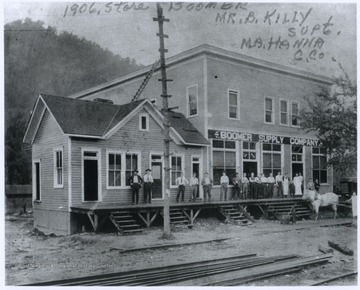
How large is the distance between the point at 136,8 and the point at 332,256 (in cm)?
859

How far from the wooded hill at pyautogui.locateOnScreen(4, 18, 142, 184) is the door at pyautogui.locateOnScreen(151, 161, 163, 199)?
4.50 meters

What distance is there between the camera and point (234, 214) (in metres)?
19.8

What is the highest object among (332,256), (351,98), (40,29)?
(40,29)

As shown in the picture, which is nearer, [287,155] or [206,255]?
[206,255]

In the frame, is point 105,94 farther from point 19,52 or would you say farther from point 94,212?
point 19,52

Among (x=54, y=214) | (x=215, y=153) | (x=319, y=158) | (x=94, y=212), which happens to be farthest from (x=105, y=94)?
(x=319, y=158)

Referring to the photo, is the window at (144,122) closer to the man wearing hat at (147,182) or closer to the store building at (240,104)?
the man wearing hat at (147,182)

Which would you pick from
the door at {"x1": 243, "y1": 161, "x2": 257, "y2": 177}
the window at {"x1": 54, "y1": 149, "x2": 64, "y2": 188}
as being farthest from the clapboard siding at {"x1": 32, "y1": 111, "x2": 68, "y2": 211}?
the door at {"x1": 243, "y1": 161, "x2": 257, "y2": 177}

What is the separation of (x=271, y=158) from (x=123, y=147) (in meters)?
9.33

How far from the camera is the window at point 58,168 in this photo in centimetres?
1792

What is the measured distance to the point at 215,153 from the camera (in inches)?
873

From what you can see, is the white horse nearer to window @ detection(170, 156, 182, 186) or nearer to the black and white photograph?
the black and white photograph

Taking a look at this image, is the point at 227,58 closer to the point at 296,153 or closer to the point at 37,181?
the point at 296,153
